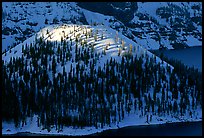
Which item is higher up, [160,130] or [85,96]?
[85,96]

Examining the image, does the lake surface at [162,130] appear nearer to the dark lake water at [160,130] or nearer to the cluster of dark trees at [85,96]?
the dark lake water at [160,130]

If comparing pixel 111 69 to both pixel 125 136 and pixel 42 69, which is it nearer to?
pixel 42 69

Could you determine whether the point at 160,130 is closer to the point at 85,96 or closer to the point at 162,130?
the point at 162,130

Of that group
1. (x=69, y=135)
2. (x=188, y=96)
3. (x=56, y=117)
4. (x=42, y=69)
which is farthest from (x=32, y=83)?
(x=188, y=96)

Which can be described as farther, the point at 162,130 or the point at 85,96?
the point at 85,96

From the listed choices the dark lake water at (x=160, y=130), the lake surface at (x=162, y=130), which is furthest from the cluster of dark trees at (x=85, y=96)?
the lake surface at (x=162, y=130)

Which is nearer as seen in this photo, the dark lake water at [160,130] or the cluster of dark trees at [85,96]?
the dark lake water at [160,130]

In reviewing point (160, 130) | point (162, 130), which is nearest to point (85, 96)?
point (160, 130)

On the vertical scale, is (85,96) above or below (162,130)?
above
